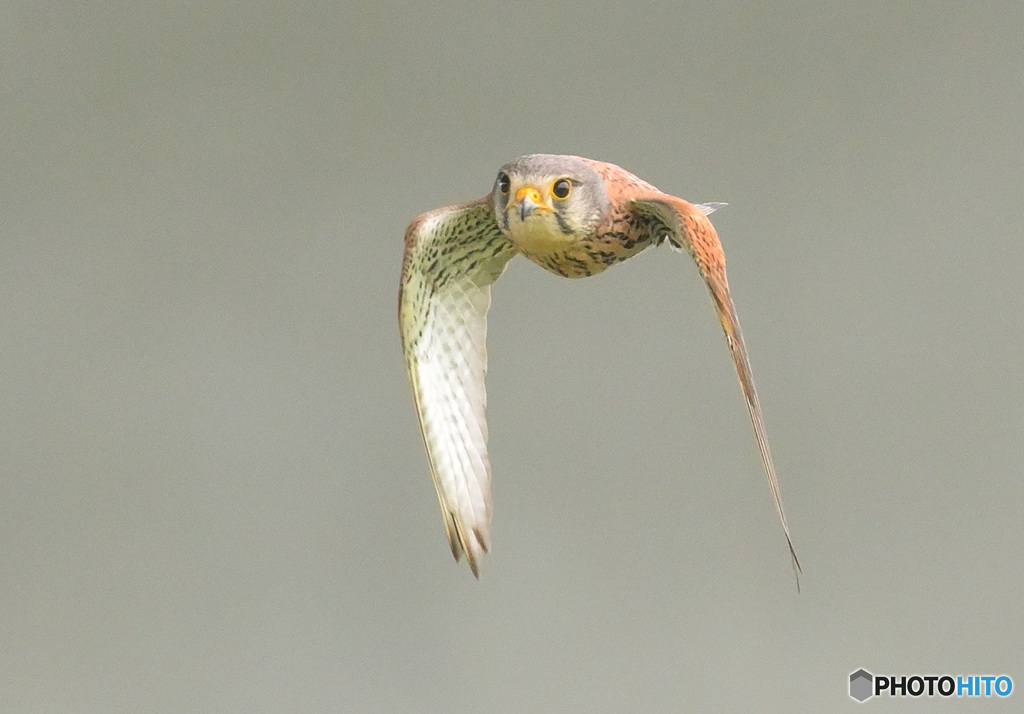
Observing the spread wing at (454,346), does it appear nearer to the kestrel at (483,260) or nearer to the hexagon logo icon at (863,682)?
the kestrel at (483,260)

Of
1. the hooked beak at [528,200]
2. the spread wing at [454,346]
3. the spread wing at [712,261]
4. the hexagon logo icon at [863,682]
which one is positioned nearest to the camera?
the spread wing at [712,261]

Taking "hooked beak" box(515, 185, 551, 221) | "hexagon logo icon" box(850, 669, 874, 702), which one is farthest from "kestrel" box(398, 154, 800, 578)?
"hexagon logo icon" box(850, 669, 874, 702)

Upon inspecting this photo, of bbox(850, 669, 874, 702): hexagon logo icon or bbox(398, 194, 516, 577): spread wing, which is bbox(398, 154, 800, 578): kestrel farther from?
bbox(850, 669, 874, 702): hexagon logo icon

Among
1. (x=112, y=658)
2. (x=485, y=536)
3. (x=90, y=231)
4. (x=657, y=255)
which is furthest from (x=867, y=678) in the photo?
(x=90, y=231)

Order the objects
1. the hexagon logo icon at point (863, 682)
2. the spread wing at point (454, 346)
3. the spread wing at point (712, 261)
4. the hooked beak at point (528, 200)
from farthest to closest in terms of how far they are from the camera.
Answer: the hexagon logo icon at point (863, 682) < the spread wing at point (454, 346) < the hooked beak at point (528, 200) < the spread wing at point (712, 261)

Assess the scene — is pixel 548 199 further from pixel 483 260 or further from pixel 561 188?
pixel 483 260

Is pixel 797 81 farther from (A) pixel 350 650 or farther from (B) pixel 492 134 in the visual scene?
(A) pixel 350 650

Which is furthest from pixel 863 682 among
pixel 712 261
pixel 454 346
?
pixel 712 261

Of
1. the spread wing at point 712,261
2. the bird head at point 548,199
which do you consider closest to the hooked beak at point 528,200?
the bird head at point 548,199
